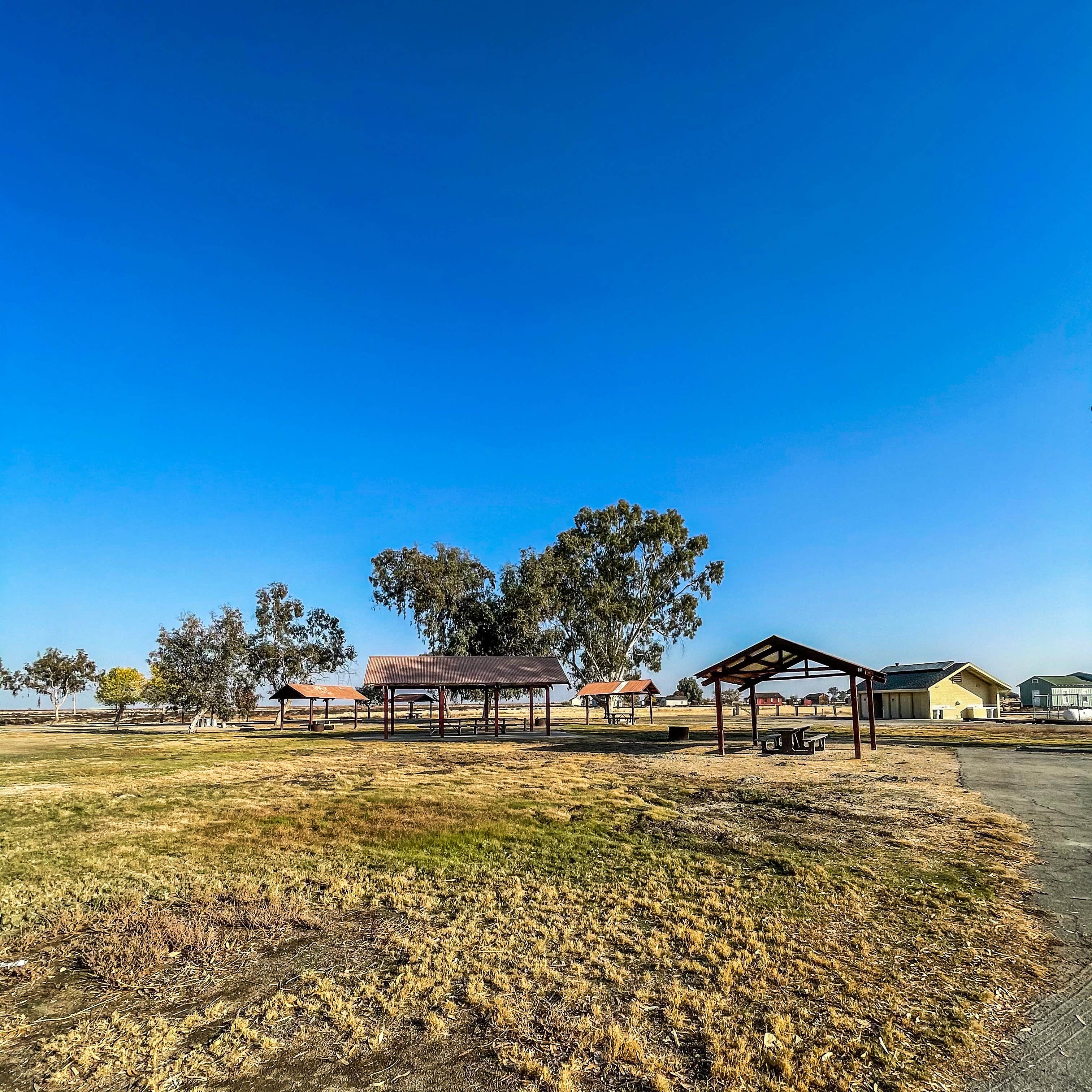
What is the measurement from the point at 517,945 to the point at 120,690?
58337mm

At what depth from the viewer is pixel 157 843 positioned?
1023 centimetres

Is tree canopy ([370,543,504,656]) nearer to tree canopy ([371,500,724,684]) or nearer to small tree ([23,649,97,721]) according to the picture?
tree canopy ([371,500,724,684])

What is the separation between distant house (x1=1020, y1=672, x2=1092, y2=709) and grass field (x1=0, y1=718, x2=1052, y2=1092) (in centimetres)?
6422

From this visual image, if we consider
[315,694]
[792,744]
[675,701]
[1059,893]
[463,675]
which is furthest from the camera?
[675,701]

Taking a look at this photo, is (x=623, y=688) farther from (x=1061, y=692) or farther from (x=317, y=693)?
(x=1061, y=692)

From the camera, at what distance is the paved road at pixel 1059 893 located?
165 inches

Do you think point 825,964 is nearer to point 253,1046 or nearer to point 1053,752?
point 253,1046

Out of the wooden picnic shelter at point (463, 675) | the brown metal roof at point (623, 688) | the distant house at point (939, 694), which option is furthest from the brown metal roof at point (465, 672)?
the distant house at point (939, 694)

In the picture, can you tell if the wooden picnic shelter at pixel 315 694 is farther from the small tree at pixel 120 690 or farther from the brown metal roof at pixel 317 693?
the small tree at pixel 120 690

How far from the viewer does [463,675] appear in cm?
3469

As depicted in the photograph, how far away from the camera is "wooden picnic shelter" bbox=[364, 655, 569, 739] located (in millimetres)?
33156

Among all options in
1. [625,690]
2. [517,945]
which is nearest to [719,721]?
[517,945]

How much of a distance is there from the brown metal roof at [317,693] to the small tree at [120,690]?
49.3 feet

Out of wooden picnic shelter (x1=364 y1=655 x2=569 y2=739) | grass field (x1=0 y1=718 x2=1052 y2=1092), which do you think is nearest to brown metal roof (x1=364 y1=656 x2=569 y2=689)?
wooden picnic shelter (x1=364 y1=655 x2=569 y2=739)
